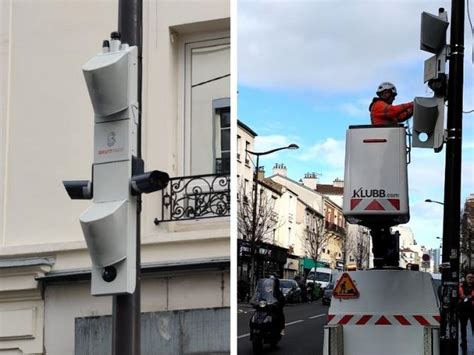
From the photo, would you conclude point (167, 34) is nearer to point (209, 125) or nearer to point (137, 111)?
point (209, 125)

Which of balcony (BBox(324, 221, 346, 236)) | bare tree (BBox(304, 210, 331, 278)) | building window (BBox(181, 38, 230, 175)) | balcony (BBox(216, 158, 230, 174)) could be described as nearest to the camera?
balcony (BBox(216, 158, 230, 174))

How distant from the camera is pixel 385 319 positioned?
4.99 meters

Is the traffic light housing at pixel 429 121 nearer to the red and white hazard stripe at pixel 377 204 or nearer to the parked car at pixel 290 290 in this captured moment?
the red and white hazard stripe at pixel 377 204

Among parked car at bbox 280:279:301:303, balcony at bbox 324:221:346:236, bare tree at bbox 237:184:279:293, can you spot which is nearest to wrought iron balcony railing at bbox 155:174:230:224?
bare tree at bbox 237:184:279:293

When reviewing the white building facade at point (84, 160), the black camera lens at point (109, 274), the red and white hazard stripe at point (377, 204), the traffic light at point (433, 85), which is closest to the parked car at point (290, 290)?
the white building facade at point (84, 160)

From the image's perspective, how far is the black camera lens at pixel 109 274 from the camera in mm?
3783

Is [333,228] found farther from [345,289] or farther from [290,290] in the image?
[345,289]

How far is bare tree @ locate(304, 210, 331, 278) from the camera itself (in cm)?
5334

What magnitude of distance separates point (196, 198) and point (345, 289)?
2.07 m

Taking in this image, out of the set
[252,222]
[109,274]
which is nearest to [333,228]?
[252,222]

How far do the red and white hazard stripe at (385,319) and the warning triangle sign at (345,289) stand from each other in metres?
0.14

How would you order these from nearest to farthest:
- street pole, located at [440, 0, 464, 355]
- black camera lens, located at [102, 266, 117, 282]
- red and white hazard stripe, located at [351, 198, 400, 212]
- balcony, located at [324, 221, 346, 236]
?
black camera lens, located at [102, 266, 117, 282] < red and white hazard stripe, located at [351, 198, 400, 212] < street pole, located at [440, 0, 464, 355] < balcony, located at [324, 221, 346, 236]

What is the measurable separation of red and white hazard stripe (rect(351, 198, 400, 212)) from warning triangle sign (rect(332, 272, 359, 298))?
622 mm

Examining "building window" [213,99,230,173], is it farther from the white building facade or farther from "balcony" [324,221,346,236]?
"balcony" [324,221,346,236]
